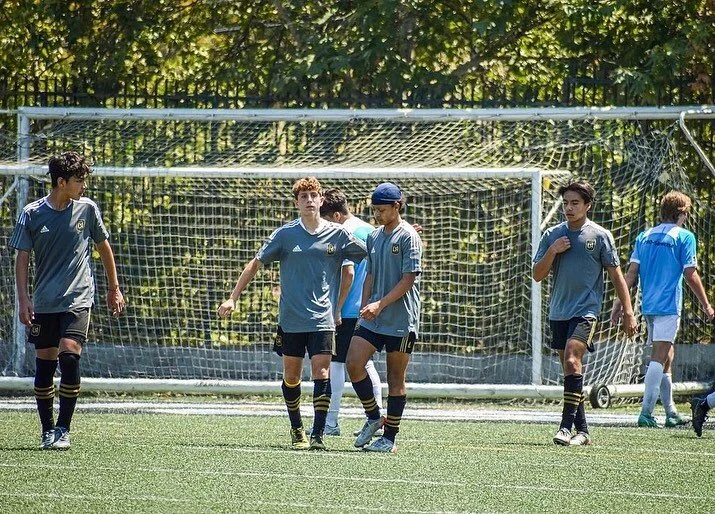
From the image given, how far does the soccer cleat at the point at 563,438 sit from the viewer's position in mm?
10656

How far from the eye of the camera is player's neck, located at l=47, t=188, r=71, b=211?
986 centimetres

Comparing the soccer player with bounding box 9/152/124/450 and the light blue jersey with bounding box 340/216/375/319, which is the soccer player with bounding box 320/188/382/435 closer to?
the light blue jersey with bounding box 340/216/375/319

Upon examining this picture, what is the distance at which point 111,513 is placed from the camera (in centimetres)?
694

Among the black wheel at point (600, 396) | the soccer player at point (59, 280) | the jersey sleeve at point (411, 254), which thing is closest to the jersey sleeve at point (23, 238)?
the soccer player at point (59, 280)

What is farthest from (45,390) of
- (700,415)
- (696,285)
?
(696,285)

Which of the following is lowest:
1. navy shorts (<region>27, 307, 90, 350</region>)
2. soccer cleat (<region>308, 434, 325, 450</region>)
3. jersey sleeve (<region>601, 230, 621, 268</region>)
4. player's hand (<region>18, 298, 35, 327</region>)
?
soccer cleat (<region>308, 434, 325, 450</region>)

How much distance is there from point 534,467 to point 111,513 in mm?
3262

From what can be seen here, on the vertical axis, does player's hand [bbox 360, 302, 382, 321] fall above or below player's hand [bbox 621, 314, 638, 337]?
above

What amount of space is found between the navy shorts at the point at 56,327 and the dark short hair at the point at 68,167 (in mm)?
933

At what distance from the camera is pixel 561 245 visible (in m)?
10.8

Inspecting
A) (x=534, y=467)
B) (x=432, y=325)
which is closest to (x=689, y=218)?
(x=432, y=325)

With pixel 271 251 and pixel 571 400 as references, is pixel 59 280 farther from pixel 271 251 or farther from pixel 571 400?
pixel 571 400

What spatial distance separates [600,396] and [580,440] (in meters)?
3.50

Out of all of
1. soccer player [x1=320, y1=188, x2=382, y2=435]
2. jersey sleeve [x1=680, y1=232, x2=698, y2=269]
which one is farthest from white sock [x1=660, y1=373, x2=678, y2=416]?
soccer player [x1=320, y1=188, x2=382, y2=435]
